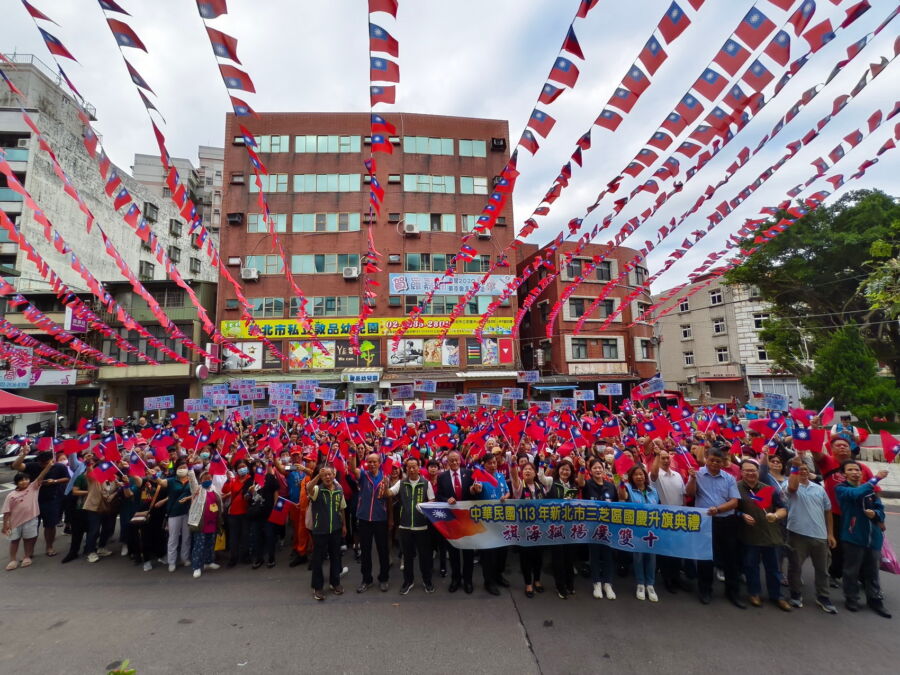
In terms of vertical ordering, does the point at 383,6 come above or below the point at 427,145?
below

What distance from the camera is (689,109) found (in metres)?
5.82

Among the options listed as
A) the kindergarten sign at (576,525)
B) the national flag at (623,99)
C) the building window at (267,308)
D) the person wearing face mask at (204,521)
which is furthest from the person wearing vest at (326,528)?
the building window at (267,308)

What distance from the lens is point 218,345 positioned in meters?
27.0

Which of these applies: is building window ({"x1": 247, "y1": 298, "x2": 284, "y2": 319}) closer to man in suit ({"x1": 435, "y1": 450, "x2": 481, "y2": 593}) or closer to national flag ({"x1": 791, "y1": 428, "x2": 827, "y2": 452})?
man in suit ({"x1": 435, "y1": 450, "x2": 481, "y2": 593})

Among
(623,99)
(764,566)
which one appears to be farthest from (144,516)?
(623,99)

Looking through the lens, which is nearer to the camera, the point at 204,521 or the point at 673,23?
the point at 673,23

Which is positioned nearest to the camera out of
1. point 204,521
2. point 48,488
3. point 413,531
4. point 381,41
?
point 381,41

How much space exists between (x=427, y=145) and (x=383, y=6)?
2813 cm

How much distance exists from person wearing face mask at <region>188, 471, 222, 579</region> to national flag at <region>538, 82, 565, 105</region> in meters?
7.36

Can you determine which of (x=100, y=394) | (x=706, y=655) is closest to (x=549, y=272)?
(x=706, y=655)

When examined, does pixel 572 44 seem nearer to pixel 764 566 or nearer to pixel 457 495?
pixel 457 495

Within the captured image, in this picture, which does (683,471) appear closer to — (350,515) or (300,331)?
(350,515)

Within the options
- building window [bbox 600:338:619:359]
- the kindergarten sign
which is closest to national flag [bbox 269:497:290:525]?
the kindergarten sign

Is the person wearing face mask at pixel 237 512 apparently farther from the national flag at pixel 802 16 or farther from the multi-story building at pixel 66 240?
the multi-story building at pixel 66 240
